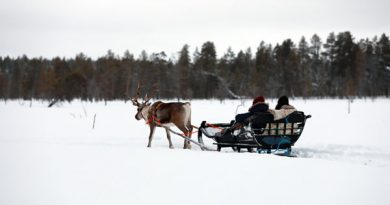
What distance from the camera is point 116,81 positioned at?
67250mm

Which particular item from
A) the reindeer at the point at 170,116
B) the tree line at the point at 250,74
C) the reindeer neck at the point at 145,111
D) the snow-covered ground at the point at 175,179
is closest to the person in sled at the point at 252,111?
the reindeer at the point at 170,116

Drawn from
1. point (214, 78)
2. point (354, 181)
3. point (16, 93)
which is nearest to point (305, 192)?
point (354, 181)

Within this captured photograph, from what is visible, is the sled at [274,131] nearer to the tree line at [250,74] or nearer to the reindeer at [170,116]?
the reindeer at [170,116]

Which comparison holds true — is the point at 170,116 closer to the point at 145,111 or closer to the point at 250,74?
the point at 145,111

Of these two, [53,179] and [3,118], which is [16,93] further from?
[53,179]

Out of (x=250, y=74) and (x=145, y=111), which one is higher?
(x=250, y=74)

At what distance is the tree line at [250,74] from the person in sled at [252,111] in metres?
→ 41.2

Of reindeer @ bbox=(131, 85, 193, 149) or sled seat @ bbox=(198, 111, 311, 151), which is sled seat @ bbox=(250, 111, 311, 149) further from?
reindeer @ bbox=(131, 85, 193, 149)

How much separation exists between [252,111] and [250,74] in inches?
2078

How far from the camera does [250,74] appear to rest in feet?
203

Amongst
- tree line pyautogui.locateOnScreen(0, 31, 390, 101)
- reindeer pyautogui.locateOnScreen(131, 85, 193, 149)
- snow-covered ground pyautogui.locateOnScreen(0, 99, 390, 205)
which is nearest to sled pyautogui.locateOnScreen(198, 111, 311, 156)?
snow-covered ground pyautogui.locateOnScreen(0, 99, 390, 205)

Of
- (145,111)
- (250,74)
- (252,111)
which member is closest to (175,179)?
(252,111)

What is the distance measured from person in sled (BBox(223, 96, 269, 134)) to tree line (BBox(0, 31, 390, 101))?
41.2 m

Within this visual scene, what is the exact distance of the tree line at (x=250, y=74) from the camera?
57.4 m
